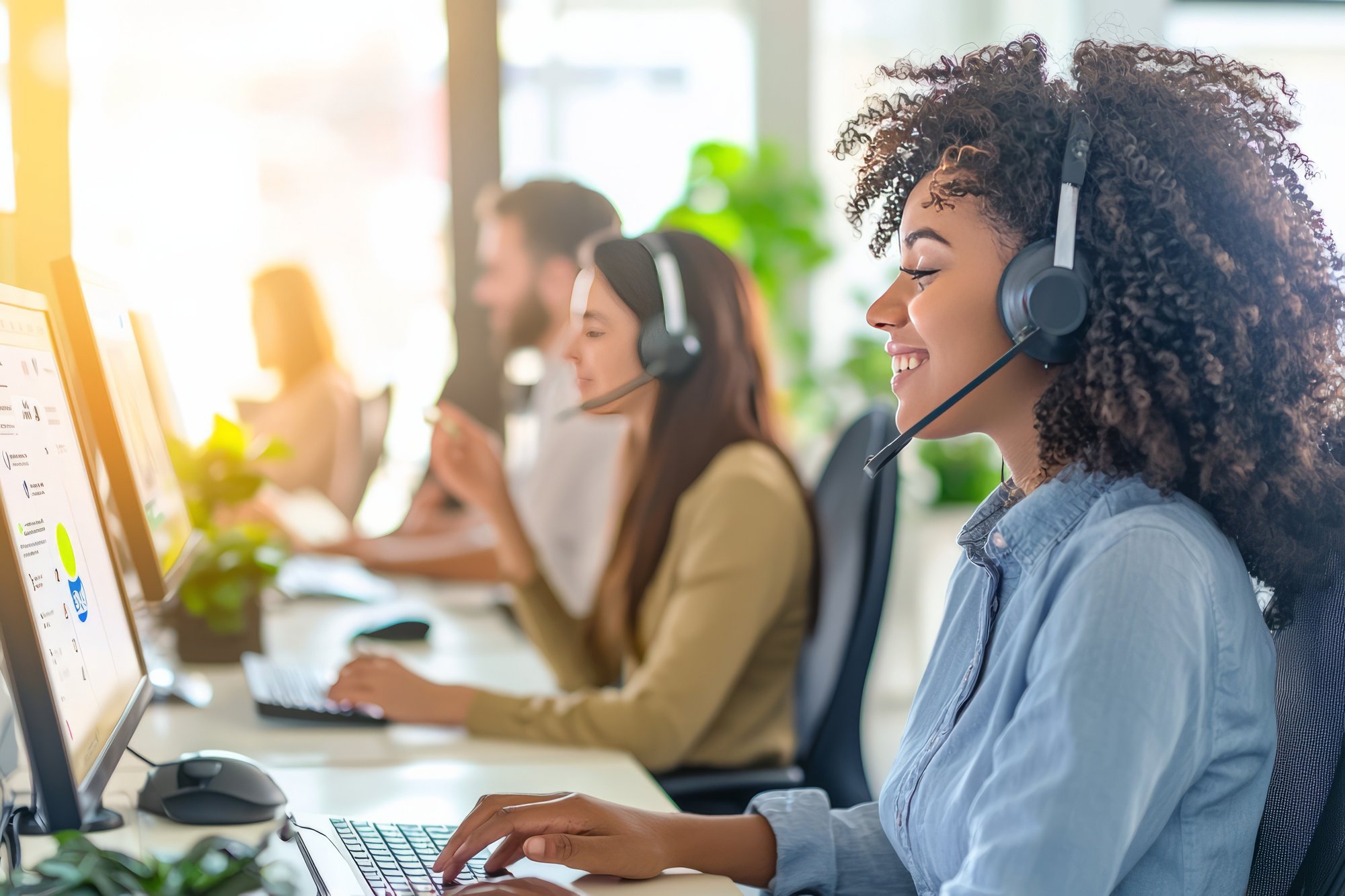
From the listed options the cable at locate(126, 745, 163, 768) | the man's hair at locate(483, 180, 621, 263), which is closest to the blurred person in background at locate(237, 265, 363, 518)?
the man's hair at locate(483, 180, 621, 263)

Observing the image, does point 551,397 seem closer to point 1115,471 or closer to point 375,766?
point 375,766

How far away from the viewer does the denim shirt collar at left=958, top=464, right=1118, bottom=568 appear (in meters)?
0.77

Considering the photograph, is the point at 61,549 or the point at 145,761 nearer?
the point at 61,549

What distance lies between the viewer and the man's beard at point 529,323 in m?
2.30

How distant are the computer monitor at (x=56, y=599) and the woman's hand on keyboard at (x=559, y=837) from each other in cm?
25

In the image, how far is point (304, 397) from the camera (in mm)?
3438

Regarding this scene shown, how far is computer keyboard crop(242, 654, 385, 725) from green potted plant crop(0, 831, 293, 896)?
0.70 metres

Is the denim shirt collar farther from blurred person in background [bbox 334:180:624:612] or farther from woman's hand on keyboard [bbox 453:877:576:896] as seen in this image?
blurred person in background [bbox 334:180:624:612]

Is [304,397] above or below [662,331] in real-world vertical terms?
below

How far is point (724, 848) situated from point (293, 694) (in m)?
0.72

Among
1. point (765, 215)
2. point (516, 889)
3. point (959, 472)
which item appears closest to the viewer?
point (516, 889)

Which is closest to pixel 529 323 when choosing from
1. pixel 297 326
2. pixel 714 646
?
pixel 714 646

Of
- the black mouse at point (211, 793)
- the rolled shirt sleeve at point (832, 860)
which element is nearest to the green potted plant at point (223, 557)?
the black mouse at point (211, 793)

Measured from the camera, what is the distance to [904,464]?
3.94 meters
